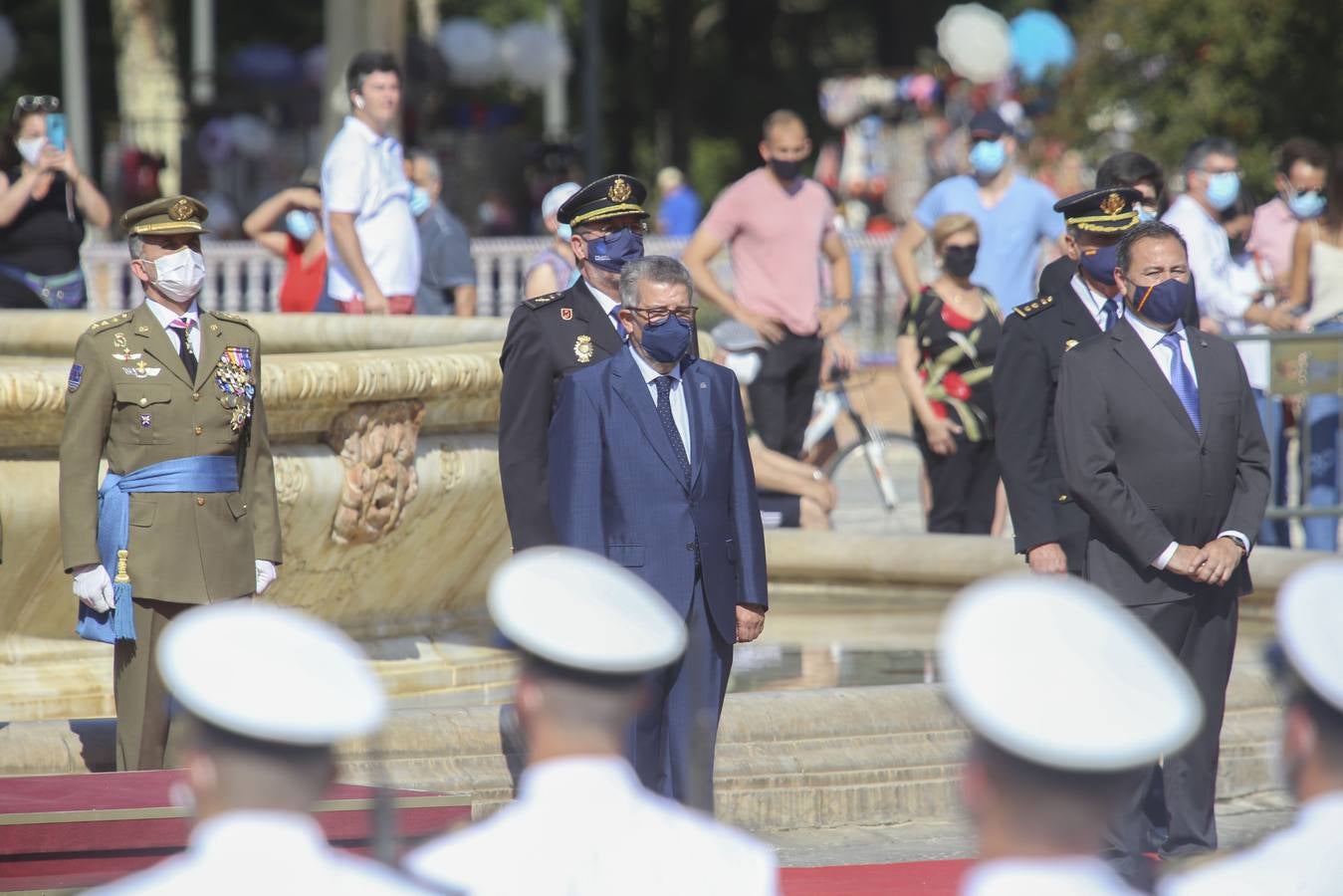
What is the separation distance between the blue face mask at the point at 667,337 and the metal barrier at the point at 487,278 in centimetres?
1109

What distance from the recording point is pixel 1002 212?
10.7 meters

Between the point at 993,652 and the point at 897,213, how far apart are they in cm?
2641

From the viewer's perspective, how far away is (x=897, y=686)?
742 centimetres

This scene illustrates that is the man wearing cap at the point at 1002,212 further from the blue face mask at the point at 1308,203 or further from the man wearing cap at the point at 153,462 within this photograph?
the man wearing cap at the point at 153,462

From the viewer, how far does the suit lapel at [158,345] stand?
20.8 ft

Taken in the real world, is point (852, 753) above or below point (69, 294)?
below

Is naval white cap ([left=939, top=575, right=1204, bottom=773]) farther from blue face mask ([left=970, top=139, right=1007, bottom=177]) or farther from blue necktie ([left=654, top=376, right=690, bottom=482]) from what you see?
blue face mask ([left=970, top=139, right=1007, bottom=177])

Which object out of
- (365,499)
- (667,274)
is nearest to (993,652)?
(667,274)

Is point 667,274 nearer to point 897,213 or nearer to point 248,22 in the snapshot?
point 897,213

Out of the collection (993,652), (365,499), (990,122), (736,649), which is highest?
(990,122)

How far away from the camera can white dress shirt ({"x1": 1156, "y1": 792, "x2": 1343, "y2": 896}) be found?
9.24 feet

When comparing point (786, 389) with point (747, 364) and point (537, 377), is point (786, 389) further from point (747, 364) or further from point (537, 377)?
point (537, 377)

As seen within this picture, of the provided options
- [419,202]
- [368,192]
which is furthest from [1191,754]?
[419,202]

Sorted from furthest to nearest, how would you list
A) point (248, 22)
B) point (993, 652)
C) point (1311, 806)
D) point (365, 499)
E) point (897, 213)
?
1. point (248, 22)
2. point (897, 213)
3. point (365, 499)
4. point (1311, 806)
5. point (993, 652)
